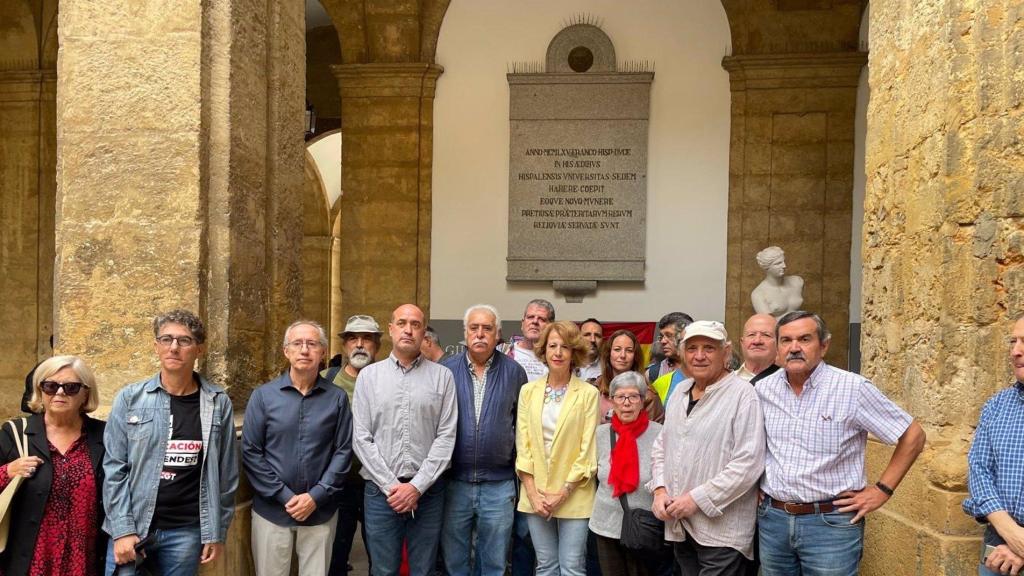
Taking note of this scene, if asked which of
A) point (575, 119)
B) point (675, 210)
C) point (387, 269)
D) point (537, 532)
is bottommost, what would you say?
point (537, 532)

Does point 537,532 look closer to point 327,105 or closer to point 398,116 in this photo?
point 398,116

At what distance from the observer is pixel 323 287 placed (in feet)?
59.3

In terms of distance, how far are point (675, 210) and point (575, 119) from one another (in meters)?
1.43

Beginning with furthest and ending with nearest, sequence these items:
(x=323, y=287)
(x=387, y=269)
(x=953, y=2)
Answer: (x=323, y=287) < (x=387, y=269) < (x=953, y=2)

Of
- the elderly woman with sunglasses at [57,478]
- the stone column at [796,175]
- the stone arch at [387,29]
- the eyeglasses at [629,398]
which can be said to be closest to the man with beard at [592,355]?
the eyeglasses at [629,398]

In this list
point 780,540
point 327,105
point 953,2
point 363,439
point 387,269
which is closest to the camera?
point 780,540

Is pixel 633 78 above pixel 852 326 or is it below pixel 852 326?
above

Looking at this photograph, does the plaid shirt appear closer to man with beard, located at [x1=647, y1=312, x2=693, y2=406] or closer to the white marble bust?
man with beard, located at [x1=647, y1=312, x2=693, y2=406]

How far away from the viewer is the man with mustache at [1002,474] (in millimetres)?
2959

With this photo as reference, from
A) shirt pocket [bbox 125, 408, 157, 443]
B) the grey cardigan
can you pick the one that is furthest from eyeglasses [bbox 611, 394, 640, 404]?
shirt pocket [bbox 125, 408, 157, 443]

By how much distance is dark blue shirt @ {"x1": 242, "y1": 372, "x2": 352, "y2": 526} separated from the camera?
3.87m

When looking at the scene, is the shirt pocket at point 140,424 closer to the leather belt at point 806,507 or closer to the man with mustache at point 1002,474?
the leather belt at point 806,507

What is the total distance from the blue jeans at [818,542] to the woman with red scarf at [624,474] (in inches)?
22.6

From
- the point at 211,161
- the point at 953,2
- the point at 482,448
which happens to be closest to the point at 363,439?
the point at 482,448
